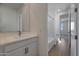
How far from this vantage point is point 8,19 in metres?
1.14

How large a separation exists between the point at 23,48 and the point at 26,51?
0.15ft

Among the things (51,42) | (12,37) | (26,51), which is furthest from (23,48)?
(51,42)

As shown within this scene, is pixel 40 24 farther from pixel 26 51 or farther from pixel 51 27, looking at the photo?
pixel 26 51

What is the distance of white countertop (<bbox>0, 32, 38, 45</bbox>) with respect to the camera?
3.50ft

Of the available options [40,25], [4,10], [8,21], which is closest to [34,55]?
[40,25]

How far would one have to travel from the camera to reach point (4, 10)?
1135mm

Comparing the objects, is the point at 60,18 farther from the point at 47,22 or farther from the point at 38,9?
the point at 38,9

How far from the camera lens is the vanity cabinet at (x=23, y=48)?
1057mm

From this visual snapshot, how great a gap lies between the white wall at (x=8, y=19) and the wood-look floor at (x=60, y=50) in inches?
17.8

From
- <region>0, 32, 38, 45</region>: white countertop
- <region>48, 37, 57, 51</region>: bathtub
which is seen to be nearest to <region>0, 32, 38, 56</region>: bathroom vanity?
<region>0, 32, 38, 45</region>: white countertop

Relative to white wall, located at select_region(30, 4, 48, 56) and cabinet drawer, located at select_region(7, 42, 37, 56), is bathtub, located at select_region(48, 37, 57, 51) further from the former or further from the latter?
cabinet drawer, located at select_region(7, 42, 37, 56)

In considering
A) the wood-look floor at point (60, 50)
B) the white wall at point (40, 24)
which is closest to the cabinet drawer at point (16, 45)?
the white wall at point (40, 24)

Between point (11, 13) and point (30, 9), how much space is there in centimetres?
21

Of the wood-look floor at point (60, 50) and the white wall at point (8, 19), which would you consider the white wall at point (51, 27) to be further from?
the white wall at point (8, 19)
